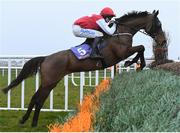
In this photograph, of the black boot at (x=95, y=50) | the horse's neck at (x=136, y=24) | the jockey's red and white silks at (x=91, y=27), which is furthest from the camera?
the horse's neck at (x=136, y=24)

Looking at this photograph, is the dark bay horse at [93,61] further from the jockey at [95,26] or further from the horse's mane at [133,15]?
the jockey at [95,26]

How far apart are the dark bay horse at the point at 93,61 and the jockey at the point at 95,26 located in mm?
142

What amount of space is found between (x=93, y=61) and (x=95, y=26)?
0.60 m

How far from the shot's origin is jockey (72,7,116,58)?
271 inches

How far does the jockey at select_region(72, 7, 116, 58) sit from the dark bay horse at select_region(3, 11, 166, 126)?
0.14 metres

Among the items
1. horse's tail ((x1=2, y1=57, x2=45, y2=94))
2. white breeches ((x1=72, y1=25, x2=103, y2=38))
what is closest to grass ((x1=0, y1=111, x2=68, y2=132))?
horse's tail ((x1=2, y1=57, x2=45, y2=94))

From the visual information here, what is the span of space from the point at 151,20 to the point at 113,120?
14.7 feet

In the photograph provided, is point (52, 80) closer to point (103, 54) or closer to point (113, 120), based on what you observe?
point (103, 54)

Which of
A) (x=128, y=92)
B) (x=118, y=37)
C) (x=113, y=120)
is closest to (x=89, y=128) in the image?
(x=113, y=120)

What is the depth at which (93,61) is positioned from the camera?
6910mm

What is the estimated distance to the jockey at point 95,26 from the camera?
22.5 ft

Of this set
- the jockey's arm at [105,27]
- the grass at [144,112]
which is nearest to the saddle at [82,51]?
the jockey's arm at [105,27]

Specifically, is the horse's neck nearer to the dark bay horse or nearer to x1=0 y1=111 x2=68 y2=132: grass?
the dark bay horse

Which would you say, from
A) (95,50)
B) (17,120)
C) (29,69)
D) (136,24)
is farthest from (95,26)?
(17,120)
